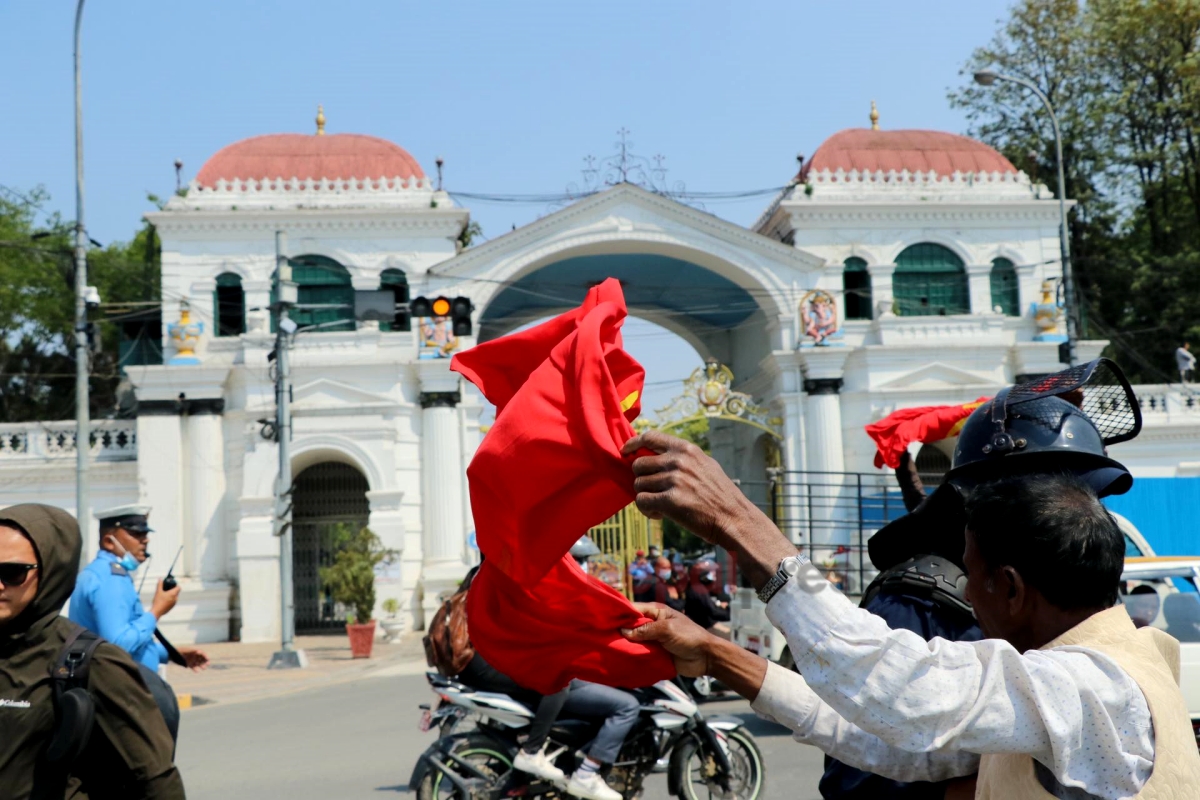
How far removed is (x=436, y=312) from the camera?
16406mm

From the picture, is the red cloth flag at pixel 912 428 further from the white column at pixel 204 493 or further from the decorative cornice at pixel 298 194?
the decorative cornice at pixel 298 194

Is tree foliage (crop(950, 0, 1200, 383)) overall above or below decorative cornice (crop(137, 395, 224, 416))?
above

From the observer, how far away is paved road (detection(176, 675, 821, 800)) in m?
9.00

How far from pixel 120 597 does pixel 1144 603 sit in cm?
634

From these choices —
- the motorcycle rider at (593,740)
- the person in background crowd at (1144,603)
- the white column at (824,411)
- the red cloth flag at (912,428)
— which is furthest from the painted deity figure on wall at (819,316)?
the motorcycle rider at (593,740)

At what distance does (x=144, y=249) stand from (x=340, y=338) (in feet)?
70.4

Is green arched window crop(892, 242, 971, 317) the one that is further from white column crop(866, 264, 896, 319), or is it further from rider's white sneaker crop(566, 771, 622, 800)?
rider's white sneaker crop(566, 771, 622, 800)

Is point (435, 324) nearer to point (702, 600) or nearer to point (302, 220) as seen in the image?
point (302, 220)

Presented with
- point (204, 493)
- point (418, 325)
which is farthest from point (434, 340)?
point (204, 493)

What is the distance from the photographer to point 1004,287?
27969 millimetres

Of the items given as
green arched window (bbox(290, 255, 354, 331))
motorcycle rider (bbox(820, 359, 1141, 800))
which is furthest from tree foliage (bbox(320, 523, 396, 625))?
motorcycle rider (bbox(820, 359, 1141, 800))

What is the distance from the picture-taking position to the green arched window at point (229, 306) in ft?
86.5

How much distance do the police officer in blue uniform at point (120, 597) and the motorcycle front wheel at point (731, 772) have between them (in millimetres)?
3015

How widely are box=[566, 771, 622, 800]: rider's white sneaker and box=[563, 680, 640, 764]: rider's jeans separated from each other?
0.11 m
